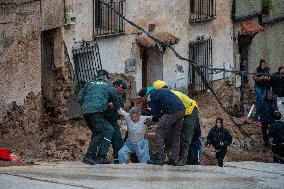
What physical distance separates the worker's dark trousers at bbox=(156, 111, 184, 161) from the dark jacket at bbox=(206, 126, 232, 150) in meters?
3.69

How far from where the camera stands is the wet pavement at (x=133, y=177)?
11.0m

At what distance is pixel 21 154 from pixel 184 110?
5357mm

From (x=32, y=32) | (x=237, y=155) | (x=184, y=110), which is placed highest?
(x=32, y=32)

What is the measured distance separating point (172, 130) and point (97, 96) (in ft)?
4.50

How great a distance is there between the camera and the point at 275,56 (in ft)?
100.0

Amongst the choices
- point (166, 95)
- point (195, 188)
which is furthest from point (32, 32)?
point (195, 188)

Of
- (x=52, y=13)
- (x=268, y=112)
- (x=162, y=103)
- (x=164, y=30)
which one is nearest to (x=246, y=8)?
(x=164, y=30)

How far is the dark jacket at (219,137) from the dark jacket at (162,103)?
4020 millimetres

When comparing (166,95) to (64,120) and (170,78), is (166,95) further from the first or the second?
(170,78)

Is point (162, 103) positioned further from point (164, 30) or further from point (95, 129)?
point (164, 30)

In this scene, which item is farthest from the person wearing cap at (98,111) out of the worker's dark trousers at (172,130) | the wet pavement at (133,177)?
the worker's dark trousers at (172,130)

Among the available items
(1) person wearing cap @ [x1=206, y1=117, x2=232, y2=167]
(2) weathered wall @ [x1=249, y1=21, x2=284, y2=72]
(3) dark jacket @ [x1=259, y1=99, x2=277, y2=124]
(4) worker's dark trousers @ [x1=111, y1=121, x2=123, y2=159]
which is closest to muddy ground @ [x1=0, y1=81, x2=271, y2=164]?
(3) dark jacket @ [x1=259, y1=99, x2=277, y2=124]

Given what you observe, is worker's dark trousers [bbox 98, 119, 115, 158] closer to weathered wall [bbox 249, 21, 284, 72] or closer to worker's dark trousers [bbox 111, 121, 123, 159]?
worker's dark trousers [bbox 111, 121, 123, 159]

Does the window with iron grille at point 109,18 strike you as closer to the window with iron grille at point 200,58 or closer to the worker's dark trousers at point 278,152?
the window with iron grille at point 200,58
